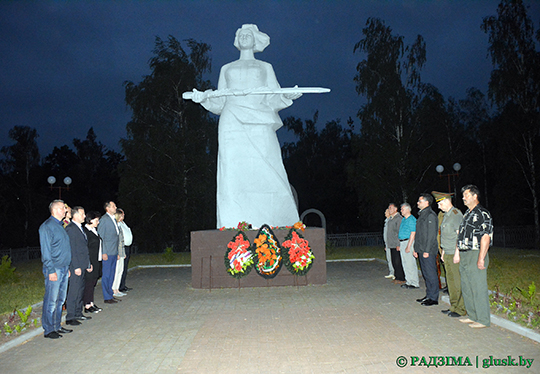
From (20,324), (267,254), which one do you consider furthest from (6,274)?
(267,254)

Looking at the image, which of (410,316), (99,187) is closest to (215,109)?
(410,316)

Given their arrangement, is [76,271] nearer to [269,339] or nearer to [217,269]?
[269,339]

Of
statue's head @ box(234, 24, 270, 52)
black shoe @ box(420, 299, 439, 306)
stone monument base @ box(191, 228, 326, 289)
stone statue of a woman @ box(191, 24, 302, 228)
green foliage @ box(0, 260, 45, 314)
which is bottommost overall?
green foliage @ box(0, 260, 45, 314)

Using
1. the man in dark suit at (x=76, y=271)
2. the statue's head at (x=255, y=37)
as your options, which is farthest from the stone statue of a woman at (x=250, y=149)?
the man in dark suit at (x=76, y=271)

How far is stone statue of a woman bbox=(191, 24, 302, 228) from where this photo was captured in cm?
875

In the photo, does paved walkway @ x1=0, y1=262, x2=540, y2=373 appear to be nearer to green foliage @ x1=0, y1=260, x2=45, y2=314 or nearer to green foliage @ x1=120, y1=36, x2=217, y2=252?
green foliage @ x1=0, y1=260, x2=45, y2=314

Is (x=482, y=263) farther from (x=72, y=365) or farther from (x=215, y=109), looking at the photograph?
(x=215, y=109)

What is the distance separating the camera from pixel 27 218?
27953 mm

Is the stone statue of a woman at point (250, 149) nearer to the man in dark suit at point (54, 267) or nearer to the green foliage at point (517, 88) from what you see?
the man in dark suit at point (54, 267)

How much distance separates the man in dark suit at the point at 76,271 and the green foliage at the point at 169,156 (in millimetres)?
15026

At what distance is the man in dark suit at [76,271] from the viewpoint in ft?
17.3

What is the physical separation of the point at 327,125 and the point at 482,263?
36706 mm

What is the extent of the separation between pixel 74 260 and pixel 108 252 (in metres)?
1.50

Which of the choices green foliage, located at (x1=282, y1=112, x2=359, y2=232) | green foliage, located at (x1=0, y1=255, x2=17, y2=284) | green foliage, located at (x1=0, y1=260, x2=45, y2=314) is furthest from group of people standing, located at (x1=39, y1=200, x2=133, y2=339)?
green foliage, located at (x1=282, y1=112, x2=359, y2=232)
